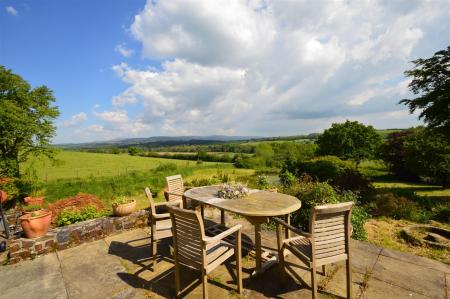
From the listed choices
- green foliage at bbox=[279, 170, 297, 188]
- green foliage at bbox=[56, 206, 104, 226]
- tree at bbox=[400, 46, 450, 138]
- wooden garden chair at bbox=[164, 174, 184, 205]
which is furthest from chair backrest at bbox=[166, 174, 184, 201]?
tree at bbox=[400, 46, 450, 138]

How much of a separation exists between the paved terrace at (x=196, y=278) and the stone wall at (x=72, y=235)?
200 mm

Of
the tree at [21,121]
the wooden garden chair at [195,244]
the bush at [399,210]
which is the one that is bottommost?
the bush at [399,210]

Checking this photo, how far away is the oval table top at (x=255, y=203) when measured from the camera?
9.80 feet

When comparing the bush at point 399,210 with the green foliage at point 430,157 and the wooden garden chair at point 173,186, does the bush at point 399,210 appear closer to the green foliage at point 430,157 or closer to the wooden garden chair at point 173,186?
the wooden garden chair at point 173,186

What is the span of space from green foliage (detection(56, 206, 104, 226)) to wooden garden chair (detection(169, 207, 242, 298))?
10.9 feet

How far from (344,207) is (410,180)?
28.0m

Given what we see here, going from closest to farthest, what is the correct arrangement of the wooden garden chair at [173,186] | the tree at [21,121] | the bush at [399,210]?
1. the wooden garden chair at [173,186]
2. the bush at [399,210]
3. the tree at [21,121]

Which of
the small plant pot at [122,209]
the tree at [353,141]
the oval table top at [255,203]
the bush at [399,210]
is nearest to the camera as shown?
the oval table top at [255,203]

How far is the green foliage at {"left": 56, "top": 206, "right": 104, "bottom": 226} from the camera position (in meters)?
4.74

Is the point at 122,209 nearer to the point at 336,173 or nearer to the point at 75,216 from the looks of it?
the point at 75,216

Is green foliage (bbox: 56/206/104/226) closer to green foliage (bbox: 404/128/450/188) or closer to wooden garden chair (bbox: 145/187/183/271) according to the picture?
wooden garden chair (bbox: 145/187/183/271)

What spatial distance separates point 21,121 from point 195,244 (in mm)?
11356

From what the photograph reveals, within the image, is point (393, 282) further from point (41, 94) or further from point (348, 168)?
point (41, 94)

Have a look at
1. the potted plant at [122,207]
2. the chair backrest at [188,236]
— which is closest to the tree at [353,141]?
the potted plant at [122,207]
